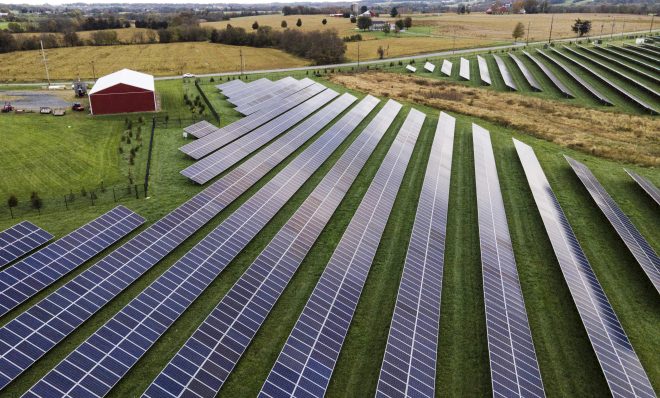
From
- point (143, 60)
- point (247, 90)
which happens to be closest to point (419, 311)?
point (247, 90)

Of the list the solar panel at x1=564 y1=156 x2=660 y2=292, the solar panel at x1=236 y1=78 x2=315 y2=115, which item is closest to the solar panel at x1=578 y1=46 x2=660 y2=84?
the solar panel at x1=564 y1=156 x2=660 y2=292

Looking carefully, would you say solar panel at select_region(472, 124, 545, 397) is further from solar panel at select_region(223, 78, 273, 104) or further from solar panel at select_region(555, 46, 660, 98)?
solar panel at select_region(555, 46, 660, 98)

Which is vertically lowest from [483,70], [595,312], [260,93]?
[595,312]

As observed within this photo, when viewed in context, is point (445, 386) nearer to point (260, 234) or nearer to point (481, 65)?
point (260, 234)

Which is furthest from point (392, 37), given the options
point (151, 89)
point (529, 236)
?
point (529, 236)

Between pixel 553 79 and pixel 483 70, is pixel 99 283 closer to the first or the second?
pixel 553 79

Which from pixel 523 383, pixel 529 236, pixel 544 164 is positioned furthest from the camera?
pixel 544 164
